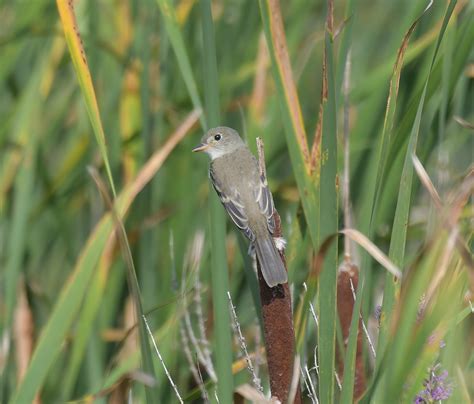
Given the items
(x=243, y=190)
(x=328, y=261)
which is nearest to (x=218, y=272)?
(x=328, y=261)

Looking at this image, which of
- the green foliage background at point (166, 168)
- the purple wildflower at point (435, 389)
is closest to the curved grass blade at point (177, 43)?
the green foliage background at point (166, 168)

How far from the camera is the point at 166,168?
3.90 meters

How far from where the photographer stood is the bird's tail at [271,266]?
1848 millimetres

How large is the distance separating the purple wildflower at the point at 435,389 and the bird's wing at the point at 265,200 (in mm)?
642

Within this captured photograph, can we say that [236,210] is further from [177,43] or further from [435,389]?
[435,389]

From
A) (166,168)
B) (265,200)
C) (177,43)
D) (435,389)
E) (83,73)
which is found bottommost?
(435,389)

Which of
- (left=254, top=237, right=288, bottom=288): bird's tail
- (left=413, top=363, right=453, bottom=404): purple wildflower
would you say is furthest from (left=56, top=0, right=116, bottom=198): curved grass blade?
(left=413, top=363, right=453, bottom=404): purple wildflower

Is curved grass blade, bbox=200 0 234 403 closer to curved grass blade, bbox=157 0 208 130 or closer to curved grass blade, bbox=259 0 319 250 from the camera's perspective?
curved grass blade, bbox=259 0 319 250

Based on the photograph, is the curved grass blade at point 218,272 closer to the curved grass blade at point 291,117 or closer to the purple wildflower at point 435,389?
the curved grass blade at point 291,117

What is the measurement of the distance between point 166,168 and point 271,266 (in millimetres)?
2015

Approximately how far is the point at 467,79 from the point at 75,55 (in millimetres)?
1525

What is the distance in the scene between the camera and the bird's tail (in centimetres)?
185

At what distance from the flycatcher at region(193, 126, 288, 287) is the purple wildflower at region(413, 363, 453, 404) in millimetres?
376

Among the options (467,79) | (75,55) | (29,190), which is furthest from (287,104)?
(29,190)
